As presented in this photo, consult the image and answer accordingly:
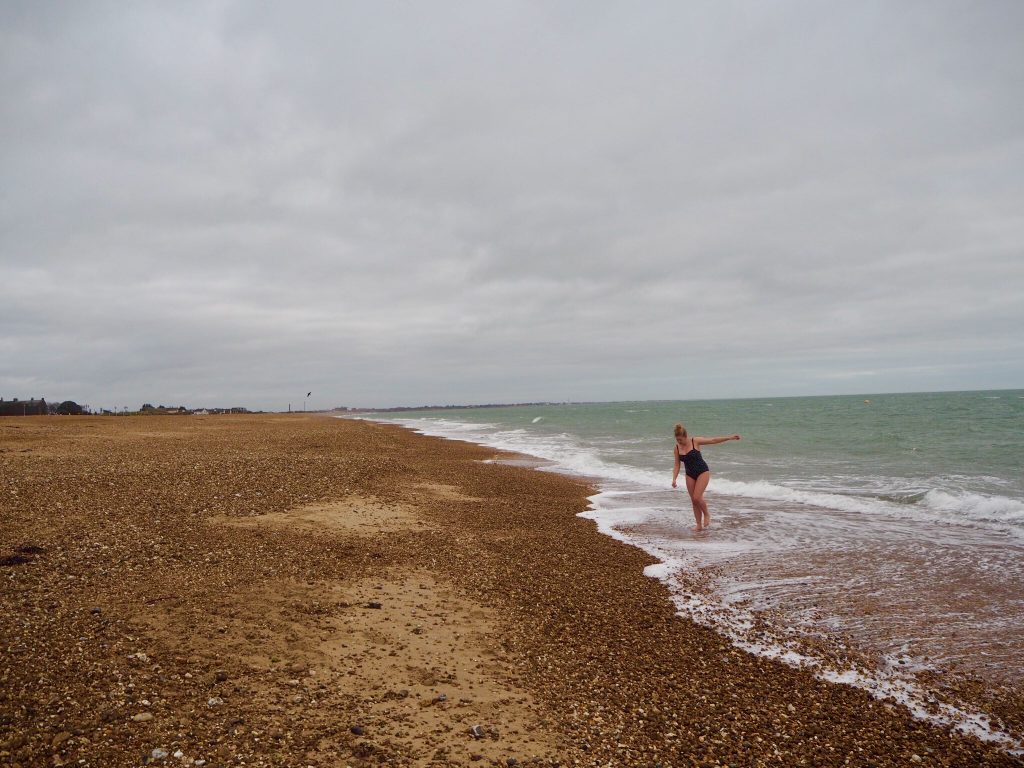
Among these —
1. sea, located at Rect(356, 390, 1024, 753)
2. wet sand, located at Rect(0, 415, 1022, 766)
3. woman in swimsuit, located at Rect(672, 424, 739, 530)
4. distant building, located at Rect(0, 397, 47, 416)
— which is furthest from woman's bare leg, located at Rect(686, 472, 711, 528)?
distant building, located at Rect(0, 397, 47, 416)

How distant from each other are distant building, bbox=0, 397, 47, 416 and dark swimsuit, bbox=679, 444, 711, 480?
69.4m

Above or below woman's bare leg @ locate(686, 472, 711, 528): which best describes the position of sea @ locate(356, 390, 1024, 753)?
below

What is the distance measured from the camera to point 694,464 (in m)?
12.7

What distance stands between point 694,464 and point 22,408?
69.6 m

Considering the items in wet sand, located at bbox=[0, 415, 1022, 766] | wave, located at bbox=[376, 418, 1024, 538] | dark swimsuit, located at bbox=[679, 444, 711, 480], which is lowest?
wave, located at bbox=[376, 418, 1024, 538]

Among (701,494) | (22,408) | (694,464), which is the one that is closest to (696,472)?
(694,464)

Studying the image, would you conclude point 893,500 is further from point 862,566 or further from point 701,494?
point 862,566

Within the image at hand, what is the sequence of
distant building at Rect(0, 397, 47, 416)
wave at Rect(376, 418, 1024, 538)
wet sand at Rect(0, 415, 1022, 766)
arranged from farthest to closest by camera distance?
distant building at Rect(0, 397, 47, 416) → wave at Rect(376, 418, 1024, 538) → wet sand at Rect(0, 415, 1022, 766)

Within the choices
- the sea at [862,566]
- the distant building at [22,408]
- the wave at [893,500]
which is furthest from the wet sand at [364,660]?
the distant building at [22,408]

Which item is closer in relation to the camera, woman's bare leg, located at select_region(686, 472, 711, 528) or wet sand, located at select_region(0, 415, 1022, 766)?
wet sand, located at select_region(0, 415, 1022, 766)

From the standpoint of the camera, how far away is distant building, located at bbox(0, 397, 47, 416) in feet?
185

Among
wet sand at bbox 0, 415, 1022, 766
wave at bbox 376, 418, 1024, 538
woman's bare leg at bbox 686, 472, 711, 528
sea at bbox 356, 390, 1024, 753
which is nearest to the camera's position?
wet sand at bbox 0, 415, 1022, 766

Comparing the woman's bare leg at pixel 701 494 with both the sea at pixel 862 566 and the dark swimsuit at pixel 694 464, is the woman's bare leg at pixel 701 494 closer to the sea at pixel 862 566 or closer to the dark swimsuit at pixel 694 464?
the dark swimsuit at pixel 694 464

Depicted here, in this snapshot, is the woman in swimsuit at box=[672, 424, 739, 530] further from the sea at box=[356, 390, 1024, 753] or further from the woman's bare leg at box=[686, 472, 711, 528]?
the sea at box=[356, 390, 1024, 753]
